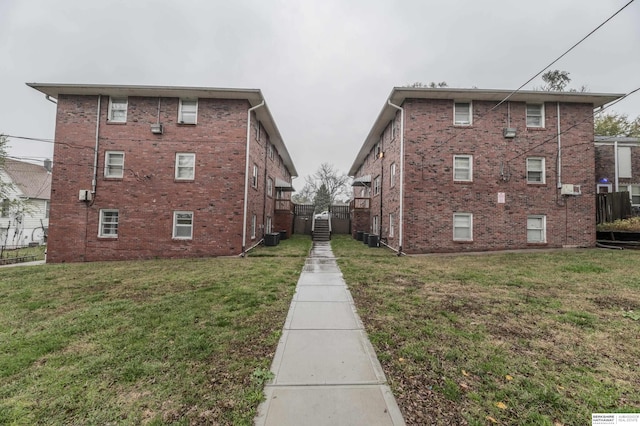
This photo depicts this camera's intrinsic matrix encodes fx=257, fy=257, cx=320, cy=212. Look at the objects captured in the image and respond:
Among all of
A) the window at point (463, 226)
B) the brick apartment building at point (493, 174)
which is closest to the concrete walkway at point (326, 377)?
the brick apartment building at point (493, 174)

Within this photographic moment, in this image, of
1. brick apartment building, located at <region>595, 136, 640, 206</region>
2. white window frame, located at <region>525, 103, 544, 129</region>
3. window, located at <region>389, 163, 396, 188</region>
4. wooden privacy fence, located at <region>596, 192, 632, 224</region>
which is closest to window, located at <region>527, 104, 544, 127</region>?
white window frame, located at <region>525, 103, 544, 129</region>

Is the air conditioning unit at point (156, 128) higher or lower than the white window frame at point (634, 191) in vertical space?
higher

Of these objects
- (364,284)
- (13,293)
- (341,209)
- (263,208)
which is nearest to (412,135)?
(364,284)

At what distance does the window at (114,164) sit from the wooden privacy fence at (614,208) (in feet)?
73.8

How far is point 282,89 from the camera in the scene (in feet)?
64.0

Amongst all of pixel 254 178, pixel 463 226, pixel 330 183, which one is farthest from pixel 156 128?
pixel 330 183

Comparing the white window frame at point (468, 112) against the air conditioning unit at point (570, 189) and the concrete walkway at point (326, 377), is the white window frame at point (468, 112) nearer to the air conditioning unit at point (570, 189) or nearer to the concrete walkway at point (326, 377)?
the air conditioning unit at point (570, 189)

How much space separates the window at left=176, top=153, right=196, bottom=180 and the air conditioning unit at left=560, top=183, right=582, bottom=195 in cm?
1621

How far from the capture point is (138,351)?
301 cm

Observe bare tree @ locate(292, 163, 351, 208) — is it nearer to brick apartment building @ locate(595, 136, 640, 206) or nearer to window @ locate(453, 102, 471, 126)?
brick apartment building @ locate(595, 136, 640, 206)

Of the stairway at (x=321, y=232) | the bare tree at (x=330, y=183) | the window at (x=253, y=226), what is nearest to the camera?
the window at (x=253, y=226)

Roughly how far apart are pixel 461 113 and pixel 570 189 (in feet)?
18.7

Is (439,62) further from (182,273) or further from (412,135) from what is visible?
Answer: (182,273)

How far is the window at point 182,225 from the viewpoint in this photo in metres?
11.1
